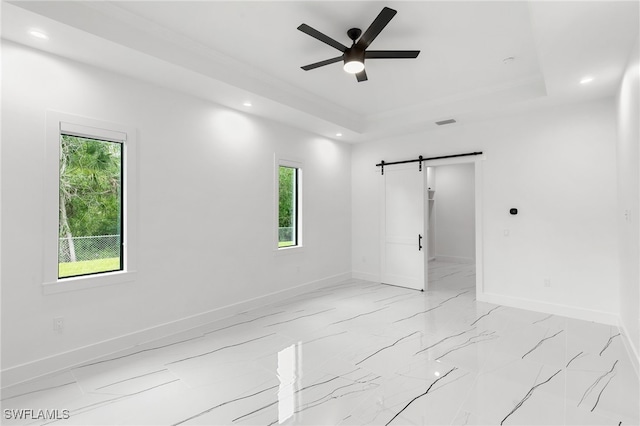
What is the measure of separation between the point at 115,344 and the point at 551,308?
5.28 meters

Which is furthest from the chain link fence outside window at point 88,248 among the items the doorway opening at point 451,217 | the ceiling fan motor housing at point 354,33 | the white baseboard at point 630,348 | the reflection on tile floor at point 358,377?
the doorway opening at point 451,217

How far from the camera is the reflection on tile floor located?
85.8 inches

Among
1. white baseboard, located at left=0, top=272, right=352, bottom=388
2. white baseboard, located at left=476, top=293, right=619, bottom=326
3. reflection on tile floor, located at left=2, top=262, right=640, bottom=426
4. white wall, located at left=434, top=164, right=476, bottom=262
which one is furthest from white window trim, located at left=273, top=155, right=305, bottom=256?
white wall, located at left=434, top=164, right=476, bottom=262

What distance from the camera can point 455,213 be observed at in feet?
27.8

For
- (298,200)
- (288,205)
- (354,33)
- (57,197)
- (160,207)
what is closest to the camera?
(57,197)

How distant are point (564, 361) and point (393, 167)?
381cm

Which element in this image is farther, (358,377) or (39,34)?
(358,377)

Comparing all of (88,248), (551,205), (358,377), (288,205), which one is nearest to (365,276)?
(288,205)

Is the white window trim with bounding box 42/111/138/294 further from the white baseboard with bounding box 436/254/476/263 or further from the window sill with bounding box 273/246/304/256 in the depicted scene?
the white baseboard with bounding box 436/254/476/263

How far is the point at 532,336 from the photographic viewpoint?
3.51 m

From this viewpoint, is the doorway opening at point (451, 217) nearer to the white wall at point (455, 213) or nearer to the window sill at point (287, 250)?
the white wall at point (455, 213)

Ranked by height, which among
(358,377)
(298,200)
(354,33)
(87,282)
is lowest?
(358,377)

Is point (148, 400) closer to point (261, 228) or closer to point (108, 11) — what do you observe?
point (261, 228)

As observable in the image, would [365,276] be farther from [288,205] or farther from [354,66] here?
[354,66]
